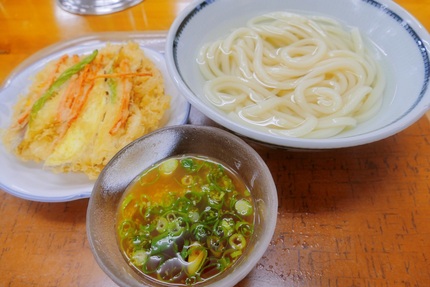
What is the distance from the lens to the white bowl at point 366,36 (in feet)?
4.16

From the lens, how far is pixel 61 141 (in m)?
1.56

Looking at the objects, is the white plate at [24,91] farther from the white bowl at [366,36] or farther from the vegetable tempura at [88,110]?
the white bowl at [366,36]

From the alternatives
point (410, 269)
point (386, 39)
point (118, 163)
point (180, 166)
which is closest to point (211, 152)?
point (180, 166)

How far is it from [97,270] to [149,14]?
5.49 feet

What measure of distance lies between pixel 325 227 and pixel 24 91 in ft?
5.06

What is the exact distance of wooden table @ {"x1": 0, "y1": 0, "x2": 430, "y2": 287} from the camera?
4.00ft

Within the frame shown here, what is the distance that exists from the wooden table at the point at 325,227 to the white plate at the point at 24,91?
8cm

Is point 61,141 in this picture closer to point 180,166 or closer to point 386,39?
point 180,166

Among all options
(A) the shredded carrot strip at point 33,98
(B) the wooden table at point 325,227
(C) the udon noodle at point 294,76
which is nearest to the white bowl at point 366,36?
(C) the udon noodle at point 294,76

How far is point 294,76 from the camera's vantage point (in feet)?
5.45

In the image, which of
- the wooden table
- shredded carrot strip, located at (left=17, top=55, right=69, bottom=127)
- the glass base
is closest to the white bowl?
the wooden table

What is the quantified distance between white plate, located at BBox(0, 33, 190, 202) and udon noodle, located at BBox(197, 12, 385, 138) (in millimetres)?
237

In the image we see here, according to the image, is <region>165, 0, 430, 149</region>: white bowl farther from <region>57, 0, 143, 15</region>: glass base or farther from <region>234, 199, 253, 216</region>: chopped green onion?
<region>57, 0, 143, 15</region>: glass base

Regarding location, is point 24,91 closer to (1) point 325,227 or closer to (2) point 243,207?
(2) point 243,207
